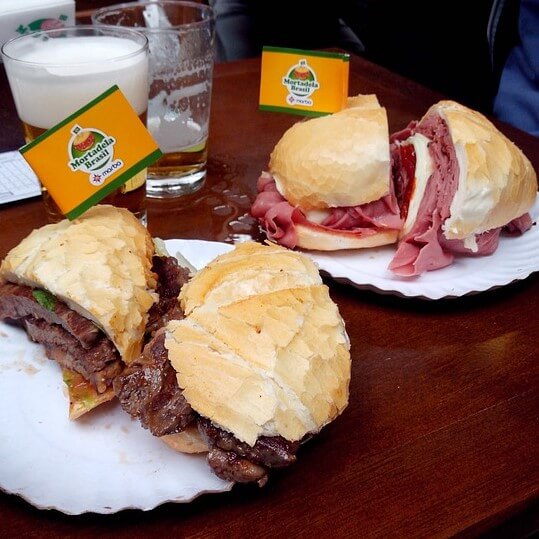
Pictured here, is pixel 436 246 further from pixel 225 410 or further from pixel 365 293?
pixel 225 410

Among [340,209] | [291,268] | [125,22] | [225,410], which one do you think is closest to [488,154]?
[340,209]

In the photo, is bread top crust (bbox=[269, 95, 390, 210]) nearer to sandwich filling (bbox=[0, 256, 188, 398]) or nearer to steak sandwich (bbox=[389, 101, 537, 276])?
steak sandwich (bbox=[389, 101, 537, 276])

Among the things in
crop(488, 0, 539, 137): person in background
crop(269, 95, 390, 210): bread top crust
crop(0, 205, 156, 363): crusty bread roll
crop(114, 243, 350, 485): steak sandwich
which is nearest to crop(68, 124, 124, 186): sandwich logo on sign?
crop(0, 205, 156, 363): crusty bread roll

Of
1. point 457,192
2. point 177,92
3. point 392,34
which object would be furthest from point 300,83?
point 392,34

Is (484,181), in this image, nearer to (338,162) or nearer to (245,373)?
(338,162)

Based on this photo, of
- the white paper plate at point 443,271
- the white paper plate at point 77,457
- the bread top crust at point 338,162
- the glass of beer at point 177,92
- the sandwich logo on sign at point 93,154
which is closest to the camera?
the white paper plate at point 77,457

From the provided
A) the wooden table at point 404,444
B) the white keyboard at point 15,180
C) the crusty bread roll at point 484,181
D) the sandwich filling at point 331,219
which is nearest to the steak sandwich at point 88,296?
the wooden table at point 404,444

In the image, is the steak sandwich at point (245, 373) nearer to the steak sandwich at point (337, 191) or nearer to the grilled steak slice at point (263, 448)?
the grilled steak slice at point (263, 448)
